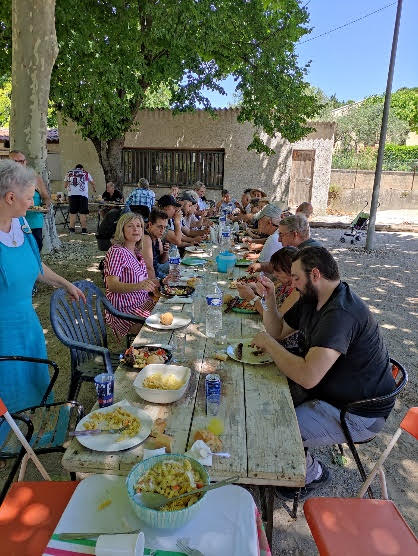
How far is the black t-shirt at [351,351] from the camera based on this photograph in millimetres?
2115

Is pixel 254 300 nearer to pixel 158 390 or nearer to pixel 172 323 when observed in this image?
pixel 172 323

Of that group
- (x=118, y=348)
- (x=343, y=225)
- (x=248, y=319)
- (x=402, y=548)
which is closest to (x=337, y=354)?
(x=402, y=548)

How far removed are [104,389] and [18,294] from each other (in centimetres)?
99

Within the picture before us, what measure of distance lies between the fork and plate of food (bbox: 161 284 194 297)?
236 cm

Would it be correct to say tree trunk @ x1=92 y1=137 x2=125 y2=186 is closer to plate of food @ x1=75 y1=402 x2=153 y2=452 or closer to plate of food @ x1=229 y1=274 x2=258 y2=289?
plate of food @ x1=229 y1=274 x2=258 y2=289

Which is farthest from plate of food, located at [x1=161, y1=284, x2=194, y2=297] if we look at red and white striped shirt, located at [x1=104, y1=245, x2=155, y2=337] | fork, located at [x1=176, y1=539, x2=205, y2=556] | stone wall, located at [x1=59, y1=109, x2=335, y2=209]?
stone wall, located at [x1=59, y1=109, x2=335, y2=209]

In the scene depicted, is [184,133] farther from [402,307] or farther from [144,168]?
[402,307]

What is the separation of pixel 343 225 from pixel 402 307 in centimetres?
792

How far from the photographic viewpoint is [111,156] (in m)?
12.5

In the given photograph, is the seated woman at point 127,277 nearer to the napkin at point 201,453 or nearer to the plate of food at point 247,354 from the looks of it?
the plate of food at point 247,354

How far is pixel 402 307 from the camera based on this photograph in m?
6.27

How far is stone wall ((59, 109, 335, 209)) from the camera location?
1373 cm

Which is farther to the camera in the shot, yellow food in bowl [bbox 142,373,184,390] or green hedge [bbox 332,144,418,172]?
green hedge [bbox 332,144,418,172]

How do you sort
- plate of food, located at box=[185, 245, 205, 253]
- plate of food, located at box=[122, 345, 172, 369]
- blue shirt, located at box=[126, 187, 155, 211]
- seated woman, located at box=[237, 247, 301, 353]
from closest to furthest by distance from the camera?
plate of food, located at box=[122, 345, 172, 369], seated woman, located at box=[237, 247, 301, 353], plate of food, located at box=[185, 245, 205, 253], blue shirt, located at box=[126, 187, 155, 211]
